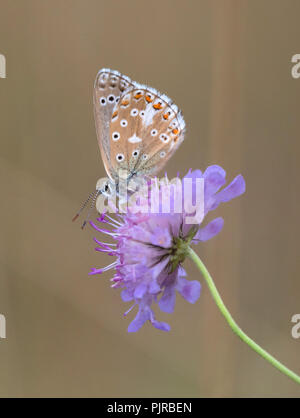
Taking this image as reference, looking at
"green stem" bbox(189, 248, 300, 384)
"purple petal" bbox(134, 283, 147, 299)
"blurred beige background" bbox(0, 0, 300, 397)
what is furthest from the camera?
"blurred beige background" bbox(0, 0, 300, 397)

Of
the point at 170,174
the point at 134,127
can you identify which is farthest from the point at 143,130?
the point at 170,174

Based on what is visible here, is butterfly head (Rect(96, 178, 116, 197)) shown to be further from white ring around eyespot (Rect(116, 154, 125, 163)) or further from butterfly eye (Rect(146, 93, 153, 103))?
butterfly eye (Rect(146, 93, 153, 103))

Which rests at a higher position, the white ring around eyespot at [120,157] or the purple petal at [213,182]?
the white ring around eyespot at [120,157]

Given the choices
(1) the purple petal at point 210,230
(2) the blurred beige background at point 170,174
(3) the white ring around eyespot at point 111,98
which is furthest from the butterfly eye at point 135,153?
(2) the blurred beige background at point 170,174

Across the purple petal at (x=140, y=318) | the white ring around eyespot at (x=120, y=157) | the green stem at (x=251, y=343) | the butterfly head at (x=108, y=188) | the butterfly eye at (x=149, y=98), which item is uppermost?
the butterfly eye at (x=149, y=98)

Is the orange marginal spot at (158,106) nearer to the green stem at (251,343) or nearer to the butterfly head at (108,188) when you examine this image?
the butterfly head at (108,188)

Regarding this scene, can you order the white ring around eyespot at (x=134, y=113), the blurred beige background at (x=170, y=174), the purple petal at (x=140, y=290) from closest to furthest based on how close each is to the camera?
the purple petal at (x=140, y=290)
the white ring around eyespot at (x=134, y=113)
the blurred beige background at (x=170, y=174)

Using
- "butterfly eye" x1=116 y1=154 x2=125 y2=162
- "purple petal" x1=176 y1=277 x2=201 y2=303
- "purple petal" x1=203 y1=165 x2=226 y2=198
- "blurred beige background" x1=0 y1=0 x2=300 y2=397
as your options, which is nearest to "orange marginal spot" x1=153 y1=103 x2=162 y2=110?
"butterfly eye" x1=116 y1=154 x2=125 y2=162
